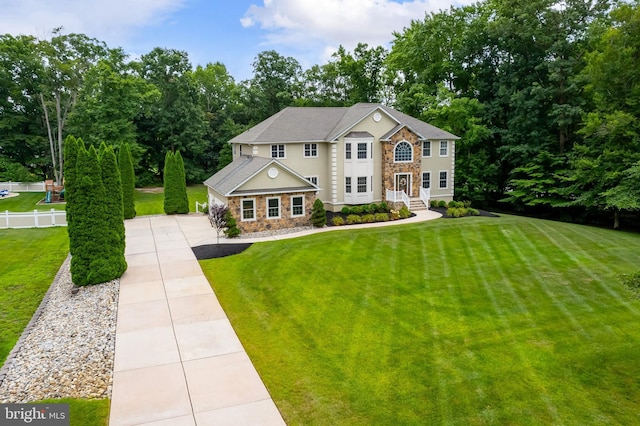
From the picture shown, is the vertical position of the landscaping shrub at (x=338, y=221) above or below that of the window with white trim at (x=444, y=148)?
below

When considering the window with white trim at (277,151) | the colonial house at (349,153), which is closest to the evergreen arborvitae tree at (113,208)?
the colonial house at (349,153)

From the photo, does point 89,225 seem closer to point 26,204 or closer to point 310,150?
point 310,150

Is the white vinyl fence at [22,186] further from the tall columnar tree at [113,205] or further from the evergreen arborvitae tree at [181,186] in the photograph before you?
the tall columnar tree at [113,205]

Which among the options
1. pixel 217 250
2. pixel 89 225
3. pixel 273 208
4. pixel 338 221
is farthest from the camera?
pixel 338 221

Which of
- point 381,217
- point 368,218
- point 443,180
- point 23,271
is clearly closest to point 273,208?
point 368,218

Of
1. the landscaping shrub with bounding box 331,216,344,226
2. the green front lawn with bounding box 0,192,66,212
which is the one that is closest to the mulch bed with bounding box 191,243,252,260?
the landscaping shrub with bounding box 331,216,344,226

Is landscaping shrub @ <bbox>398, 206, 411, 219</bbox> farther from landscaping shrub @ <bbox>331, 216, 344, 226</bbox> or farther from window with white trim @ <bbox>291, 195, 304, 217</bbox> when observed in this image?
window with white trim @ <bbox>291, 195, 304, 217</bbox>

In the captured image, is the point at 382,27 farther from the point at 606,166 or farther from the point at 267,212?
the point at 267,212
